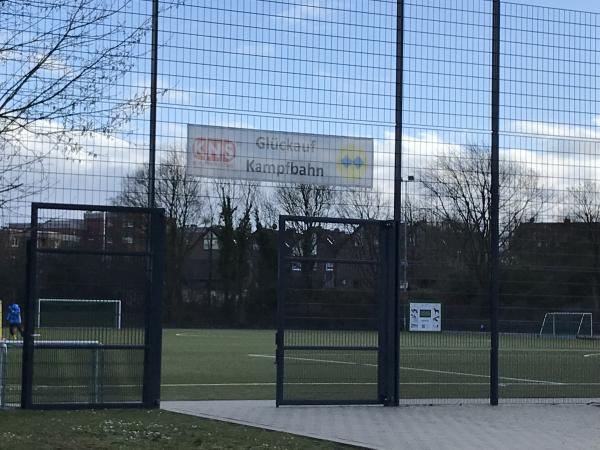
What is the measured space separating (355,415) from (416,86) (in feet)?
18.6

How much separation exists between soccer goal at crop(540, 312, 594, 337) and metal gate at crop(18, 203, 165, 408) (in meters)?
6.98

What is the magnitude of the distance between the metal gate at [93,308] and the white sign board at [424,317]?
4188mm

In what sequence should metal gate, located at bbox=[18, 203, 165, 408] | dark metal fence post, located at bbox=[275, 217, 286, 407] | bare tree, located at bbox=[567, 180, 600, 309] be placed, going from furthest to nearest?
bare tree, located at bbox=[567, 180, 600, 309]
dark metal fence post, located at bbox=[275, 217, 286, 407]
metal gate, located at bbox=[18, 203, 165, 408]

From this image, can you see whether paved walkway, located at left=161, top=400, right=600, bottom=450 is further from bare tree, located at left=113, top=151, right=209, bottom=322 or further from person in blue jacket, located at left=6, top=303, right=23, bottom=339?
person in blue jacket, located at left=6, top=303, right=23, bottom=339

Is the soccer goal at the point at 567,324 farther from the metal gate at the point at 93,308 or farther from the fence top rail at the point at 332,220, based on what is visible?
the metal gate at the point at 93,308

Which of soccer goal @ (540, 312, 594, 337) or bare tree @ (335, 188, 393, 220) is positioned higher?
bare tree @ (335, 188, 393, 220)

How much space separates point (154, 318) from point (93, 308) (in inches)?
35.1

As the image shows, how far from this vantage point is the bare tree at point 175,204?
15.8m

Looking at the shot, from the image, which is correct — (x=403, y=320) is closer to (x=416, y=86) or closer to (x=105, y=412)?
(x=416, y=86)

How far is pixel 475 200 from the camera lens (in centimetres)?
1775

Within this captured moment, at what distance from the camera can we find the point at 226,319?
19.3 metres

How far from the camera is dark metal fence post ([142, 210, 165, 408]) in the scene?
1492cm

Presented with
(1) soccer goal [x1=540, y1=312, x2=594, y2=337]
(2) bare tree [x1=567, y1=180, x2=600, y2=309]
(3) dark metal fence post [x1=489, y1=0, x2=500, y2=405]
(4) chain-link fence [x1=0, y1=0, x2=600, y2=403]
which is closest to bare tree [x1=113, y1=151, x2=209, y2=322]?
(4) chain-link fence [x1=0, y1=0, x2=600, y2=403]

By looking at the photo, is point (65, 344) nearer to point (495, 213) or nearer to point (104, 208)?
point (104, 208)
